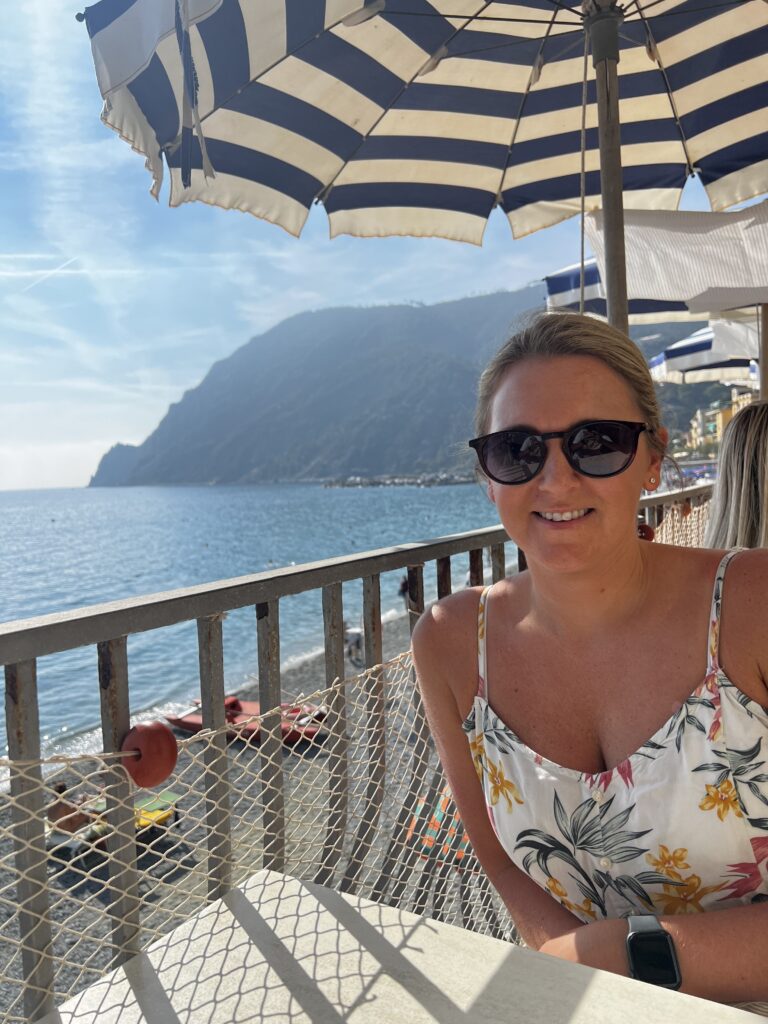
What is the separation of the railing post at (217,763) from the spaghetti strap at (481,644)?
1.88 feet

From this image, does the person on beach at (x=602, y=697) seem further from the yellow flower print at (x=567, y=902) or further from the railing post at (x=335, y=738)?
the railing post at (x=335, y=738)

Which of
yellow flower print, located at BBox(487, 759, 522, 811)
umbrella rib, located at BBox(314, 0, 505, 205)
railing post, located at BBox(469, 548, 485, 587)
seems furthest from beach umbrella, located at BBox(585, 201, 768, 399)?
yellow flower print, located at BBox(487, 759, 522, 811)

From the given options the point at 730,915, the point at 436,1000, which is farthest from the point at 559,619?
the point at 436,1000

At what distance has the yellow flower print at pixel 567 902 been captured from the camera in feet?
4.15

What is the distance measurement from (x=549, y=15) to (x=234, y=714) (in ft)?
30.8

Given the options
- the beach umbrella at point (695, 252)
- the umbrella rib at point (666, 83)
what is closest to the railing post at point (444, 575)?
the beach umbrella at point (695, 252)

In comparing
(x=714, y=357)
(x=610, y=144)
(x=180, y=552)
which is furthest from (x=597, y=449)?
(x=180, y=552)

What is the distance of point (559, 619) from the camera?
1.36 m

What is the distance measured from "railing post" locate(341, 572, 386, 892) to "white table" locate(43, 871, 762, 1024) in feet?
2.89

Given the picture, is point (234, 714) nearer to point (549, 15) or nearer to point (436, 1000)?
point (549, 15)

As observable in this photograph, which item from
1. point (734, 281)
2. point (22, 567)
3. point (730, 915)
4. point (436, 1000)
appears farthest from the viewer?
point (22, 567)

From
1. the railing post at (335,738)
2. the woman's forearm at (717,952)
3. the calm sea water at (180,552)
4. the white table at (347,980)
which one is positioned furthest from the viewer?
the calm sea water at (180,552)

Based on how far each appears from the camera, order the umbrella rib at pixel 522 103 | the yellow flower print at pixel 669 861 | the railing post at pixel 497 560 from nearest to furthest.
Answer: the yellow flower print at pixel 669 861
the railing post at pixel 497 560
the umbrella rib at pixel 522 103

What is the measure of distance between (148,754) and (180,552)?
207 ft
